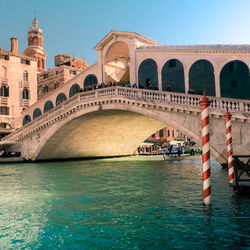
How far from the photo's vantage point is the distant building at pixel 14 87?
31.8 metres

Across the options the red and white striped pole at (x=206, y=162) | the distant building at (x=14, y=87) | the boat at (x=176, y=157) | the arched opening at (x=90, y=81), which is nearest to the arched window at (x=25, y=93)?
the distant building at (x=14, y=87)

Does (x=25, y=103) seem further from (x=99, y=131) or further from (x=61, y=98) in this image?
(x=99, y=131)

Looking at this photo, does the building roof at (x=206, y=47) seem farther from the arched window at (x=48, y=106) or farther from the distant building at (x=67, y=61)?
the distant building at (x=67, y=61)

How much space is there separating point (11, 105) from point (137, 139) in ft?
48.9

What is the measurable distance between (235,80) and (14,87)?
25638mm

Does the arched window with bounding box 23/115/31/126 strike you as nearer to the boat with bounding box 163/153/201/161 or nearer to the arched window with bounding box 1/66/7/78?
the arched window with bounding box 1/66/7/78

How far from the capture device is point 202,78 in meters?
16.6

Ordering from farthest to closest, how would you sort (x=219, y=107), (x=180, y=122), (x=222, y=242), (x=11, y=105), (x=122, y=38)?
(x=11, y=105), (x=122, y=38), (x=180, y=122), (x=219, y=107), (x=222, y=242)

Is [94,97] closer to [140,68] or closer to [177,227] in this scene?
[140,68]

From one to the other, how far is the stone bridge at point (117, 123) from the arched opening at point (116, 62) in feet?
12.5

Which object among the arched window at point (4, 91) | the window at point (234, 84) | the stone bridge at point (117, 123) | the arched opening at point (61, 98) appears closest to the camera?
the stone bridge at point (117, 123)

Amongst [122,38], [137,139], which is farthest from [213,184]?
[137,139]

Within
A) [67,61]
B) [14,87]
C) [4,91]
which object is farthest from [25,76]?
[67,61]

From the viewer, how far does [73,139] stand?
77.6 ft
